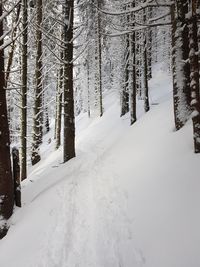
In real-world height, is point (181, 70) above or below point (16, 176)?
above

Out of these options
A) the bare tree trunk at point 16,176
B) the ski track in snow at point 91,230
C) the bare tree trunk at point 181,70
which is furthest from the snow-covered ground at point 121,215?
the bare tree trunk at point 181,70

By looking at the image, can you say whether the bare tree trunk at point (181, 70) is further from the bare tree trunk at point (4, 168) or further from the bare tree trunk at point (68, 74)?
the bare tree trunk at point (4, 168)

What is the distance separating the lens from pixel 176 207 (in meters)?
5.66

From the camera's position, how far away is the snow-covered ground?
509cm

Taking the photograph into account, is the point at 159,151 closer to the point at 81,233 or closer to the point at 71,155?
the point at 81,233

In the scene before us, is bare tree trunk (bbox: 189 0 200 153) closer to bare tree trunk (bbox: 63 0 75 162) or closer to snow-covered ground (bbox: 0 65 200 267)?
snow-covered ground (bbox: 0 65 200 267)

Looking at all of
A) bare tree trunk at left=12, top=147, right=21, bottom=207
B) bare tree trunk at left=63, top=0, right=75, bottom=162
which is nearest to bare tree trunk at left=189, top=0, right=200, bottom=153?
bare tree trunk at left=12, top=147, right=21, bottom=207

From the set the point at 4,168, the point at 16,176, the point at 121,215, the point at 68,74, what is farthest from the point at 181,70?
the point at 4,168

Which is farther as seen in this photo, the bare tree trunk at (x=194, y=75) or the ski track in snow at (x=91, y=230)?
the bare tree trunk at (x=194, y=75)

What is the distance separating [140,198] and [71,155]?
20.5 ft

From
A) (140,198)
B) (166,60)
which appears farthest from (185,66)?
(166,60)

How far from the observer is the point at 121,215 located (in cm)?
657

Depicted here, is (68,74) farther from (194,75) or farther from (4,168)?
(194,75)

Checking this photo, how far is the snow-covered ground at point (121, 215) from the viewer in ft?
16.7
